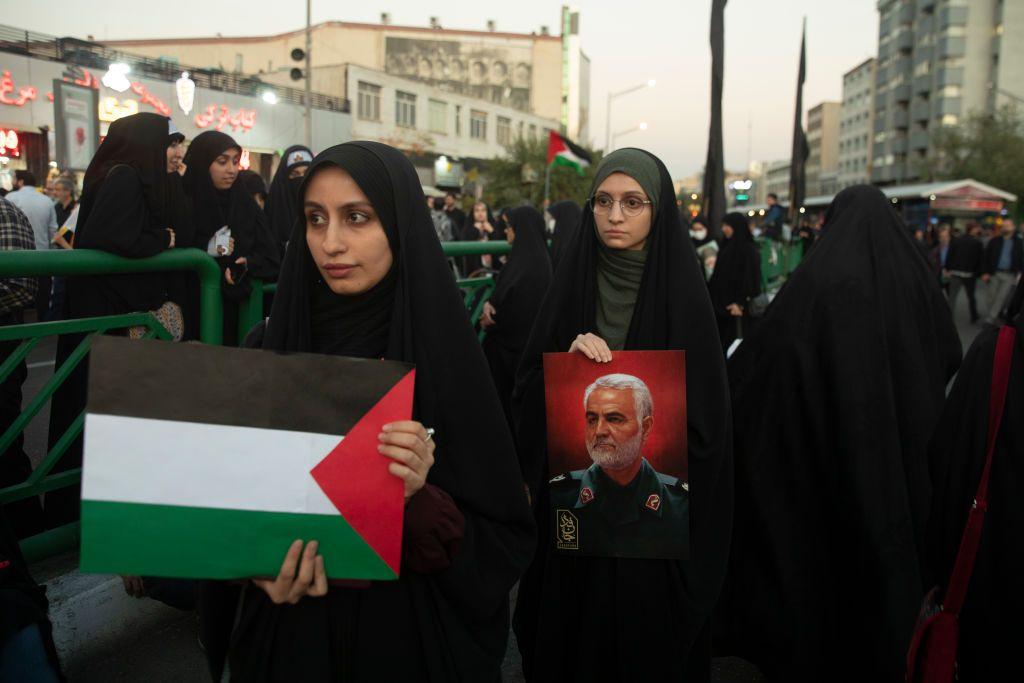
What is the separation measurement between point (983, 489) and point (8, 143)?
20.8 meters

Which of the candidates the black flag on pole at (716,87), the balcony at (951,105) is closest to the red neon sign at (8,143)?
the black flag on pole at (716,87)

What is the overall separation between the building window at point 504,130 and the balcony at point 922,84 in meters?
41.3

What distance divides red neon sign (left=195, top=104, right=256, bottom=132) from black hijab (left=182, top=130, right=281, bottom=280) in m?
22.2

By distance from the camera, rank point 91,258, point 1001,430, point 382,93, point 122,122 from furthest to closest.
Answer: point 382,93
point 122,122
point 91,258
point 1001,430

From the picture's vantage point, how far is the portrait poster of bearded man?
2.39m

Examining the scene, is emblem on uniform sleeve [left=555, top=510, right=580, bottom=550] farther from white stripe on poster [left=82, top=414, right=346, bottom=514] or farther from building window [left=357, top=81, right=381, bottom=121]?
building window [left=357, top=81, right=381, bottom=121]

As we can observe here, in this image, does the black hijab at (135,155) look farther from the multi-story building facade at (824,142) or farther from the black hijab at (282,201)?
the multi-story building facade at (824,142)

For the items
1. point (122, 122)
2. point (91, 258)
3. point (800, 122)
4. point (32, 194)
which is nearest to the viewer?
point (91, 258)

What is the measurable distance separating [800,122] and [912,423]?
13.0 meters

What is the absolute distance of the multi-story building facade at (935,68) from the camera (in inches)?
2493

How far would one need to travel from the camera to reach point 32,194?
856 centimetres

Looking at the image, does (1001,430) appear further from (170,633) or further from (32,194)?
(32,194)

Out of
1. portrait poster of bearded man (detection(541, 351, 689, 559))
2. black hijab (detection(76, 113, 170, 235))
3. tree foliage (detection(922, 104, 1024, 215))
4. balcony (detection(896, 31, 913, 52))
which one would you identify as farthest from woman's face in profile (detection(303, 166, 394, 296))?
balcony (detection(896, 31, 913, 52))

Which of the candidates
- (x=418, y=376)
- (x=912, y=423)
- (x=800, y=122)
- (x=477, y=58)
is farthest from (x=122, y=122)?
(x=477, y=58)
